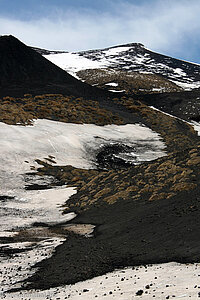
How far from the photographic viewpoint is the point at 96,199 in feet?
88.9

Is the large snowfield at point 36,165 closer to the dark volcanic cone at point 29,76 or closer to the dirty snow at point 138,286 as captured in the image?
the dirty snow at point 138,286

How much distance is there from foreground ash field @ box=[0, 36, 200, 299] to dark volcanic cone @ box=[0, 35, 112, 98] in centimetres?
303

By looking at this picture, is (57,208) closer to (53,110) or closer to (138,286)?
(138,286)

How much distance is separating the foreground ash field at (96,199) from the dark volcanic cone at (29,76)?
9.94 ft

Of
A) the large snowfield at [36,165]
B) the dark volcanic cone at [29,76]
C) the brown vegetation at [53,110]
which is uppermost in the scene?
the dark volcanic cone at [29,76]

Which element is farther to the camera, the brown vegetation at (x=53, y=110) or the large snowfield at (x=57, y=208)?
the brown vegetation at (x=53, y=110)

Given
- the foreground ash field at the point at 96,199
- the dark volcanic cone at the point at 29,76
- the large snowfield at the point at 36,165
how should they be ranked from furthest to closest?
the dark volcanic cone at the point at 29,76 → the large snowfield at the point at 36,165 → the foreground ash field at the point at 96,199

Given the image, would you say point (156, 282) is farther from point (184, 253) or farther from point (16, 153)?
point (16, 153)

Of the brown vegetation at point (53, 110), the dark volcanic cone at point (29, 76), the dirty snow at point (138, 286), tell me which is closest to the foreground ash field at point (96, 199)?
the dirty snow at point (138, 286)

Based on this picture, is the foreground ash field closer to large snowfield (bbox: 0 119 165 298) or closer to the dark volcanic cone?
large snowfield (bbox: 0 119 165 298)

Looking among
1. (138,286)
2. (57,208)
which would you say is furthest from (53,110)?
(138,286)

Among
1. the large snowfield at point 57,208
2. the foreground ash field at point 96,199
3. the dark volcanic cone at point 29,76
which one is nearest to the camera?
the large snowfield at point 57,208

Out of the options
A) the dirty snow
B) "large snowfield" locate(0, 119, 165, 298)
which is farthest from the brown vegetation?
the dirty snow

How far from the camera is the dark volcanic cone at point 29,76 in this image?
258 feet
